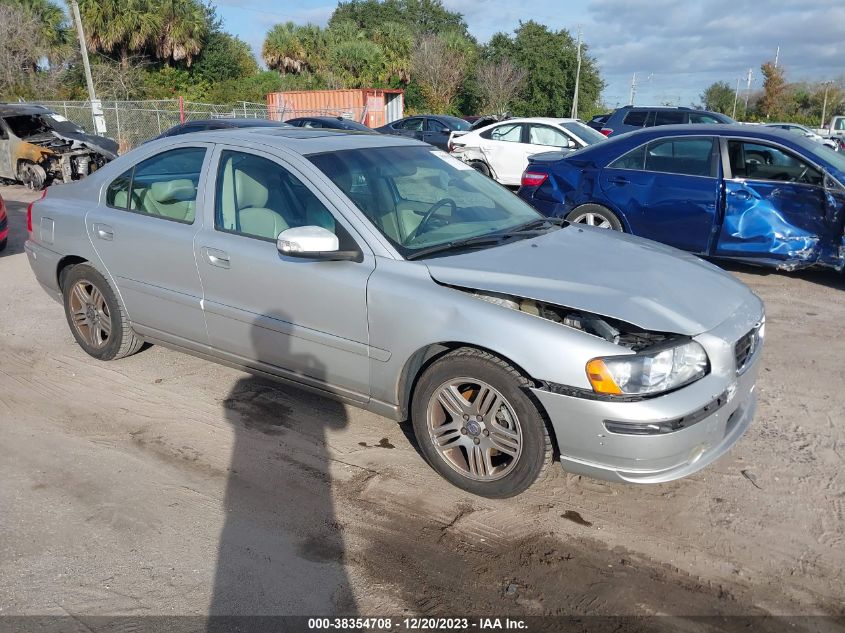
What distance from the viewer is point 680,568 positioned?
3086 mm

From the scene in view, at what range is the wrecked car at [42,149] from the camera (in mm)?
15773

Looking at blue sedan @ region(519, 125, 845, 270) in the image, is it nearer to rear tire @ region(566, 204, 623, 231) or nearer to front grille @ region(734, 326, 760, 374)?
rear tire @ region(566, 204, 623, 231)

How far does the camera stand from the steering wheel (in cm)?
395

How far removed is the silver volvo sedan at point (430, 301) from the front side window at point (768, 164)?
3696 mm

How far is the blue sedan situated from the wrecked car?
40.1 ft

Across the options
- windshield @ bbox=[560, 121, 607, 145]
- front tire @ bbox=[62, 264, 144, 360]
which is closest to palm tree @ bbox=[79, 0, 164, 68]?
windshield @ bbox=[560, 121, 607, 145]

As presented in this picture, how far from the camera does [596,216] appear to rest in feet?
26.7

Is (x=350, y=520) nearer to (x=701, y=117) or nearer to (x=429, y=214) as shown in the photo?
(x=429, y=214)

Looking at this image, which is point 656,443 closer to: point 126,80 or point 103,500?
point 103,500

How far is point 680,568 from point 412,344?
1576 mm

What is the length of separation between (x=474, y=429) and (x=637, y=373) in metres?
0.85

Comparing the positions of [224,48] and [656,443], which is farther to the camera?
[224,48]

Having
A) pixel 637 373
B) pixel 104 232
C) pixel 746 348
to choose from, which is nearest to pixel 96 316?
pixel 104 232

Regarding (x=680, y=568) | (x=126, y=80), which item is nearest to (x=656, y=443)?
(x=680, y=568)
